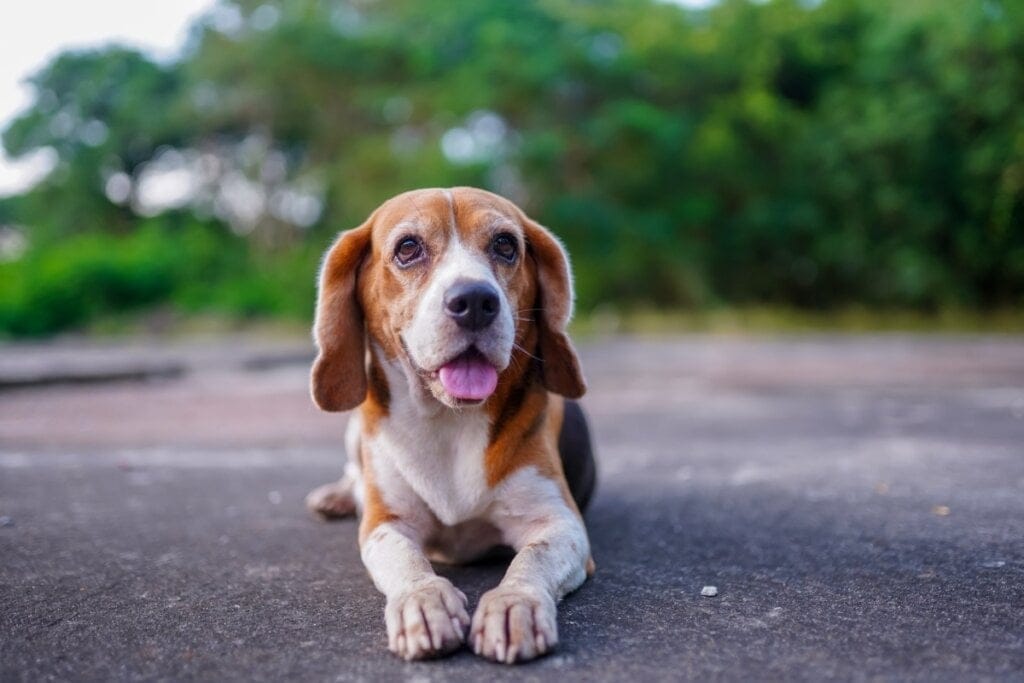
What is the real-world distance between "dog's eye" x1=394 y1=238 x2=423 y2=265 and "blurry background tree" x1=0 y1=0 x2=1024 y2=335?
21644 mm

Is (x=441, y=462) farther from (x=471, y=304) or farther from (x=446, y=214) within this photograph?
(x=446, y=214)

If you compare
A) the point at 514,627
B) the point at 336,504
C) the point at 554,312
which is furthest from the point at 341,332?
the point at 514,627

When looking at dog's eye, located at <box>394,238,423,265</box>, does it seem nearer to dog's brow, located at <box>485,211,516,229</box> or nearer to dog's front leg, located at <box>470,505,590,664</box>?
dog's brow, located at <box>485,211,516,229</box>

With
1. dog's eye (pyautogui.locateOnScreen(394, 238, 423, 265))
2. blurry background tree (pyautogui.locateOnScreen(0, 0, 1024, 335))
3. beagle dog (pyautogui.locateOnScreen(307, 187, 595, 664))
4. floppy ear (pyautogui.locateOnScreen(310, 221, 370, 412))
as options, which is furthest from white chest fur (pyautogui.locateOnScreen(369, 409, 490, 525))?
blurry background tree (pyautogui.locateOnScreen(0, 0, 1024, 335))

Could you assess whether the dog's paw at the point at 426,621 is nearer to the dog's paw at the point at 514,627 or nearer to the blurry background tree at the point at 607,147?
the dog's paw at the point at 514,627

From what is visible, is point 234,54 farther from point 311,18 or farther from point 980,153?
point 980,153

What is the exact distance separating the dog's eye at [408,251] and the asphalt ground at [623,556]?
112 centimetres

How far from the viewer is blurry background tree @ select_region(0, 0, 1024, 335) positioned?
80.5 ft

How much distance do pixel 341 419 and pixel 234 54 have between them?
23.8 m

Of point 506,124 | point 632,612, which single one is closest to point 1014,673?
point 632,612

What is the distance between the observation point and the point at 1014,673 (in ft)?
7.00

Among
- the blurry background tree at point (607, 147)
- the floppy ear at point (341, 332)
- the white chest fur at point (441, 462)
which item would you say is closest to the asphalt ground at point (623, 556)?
the white chest fur at point (441, 462)

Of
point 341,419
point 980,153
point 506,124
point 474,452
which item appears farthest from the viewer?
point 506,124

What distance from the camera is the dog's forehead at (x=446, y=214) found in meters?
3.22
